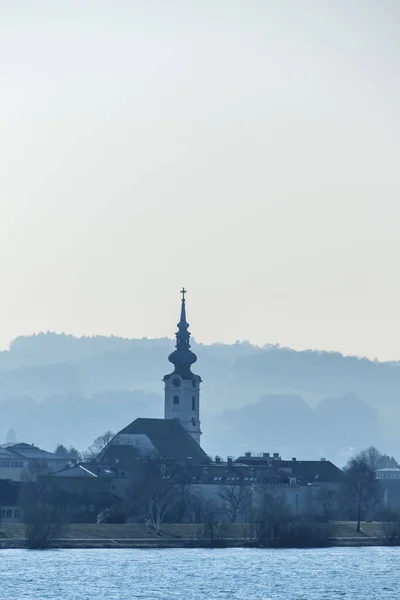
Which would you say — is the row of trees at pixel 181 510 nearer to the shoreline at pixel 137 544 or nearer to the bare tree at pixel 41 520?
the bare tree at pixel 41 520

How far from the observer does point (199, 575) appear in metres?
124

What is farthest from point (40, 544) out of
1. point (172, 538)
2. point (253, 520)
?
point (253, 520)

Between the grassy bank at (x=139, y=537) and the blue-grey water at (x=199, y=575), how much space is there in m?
4.49

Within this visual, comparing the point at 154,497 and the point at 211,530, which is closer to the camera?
the point at 211,530

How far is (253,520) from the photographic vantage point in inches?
6767

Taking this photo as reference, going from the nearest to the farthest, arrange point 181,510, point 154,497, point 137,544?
1. point 137,544
2. point 154,497
3. point 181,510

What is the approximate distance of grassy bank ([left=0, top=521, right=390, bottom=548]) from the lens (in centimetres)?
15338

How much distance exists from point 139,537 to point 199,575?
118ft

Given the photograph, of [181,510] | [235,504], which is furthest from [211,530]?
[235,504]

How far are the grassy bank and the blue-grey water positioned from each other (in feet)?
14.7

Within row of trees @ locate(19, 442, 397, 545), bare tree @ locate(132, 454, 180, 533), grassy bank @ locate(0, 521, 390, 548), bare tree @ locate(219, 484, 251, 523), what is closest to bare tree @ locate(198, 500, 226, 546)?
row of trees @ locate(19, 442, 397, 545)

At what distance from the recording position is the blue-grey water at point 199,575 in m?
111

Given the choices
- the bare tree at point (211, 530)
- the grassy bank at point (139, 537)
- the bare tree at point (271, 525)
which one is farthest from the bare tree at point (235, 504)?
the bare tree at point (271, 525)

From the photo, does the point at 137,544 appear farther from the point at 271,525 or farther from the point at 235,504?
the point at 235,504
